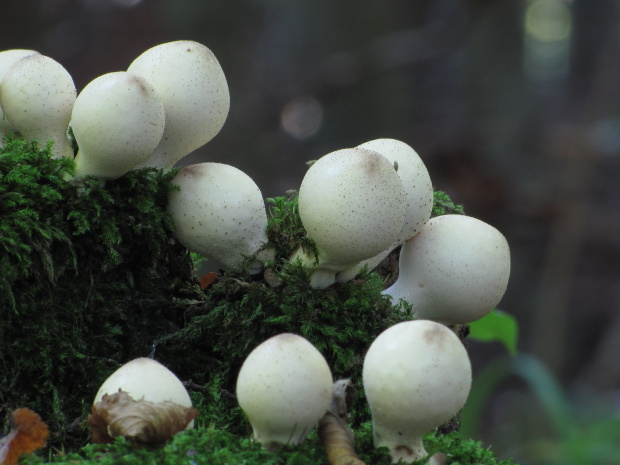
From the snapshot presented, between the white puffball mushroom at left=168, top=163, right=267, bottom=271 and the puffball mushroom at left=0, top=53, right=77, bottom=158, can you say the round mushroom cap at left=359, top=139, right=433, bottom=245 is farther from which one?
the puffball mushroom at left=0, top=53, right=77, bottom=158

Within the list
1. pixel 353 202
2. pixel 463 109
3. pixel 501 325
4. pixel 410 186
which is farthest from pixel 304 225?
pixel 463 109

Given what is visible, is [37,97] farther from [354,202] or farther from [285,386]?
[285,386]

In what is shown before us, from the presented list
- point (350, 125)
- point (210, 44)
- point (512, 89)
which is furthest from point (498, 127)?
point (210, 44)

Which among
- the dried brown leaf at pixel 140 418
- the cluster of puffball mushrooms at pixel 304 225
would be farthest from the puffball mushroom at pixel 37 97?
the dried brown leaf at pixel 140 418

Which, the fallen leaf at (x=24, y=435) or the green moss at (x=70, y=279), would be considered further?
the green moss at (x=70, y=279)

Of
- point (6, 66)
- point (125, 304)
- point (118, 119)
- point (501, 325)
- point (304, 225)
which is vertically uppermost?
point (6, 66)

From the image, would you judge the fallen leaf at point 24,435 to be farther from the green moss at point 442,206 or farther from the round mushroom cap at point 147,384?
the green moss at point 442,206
